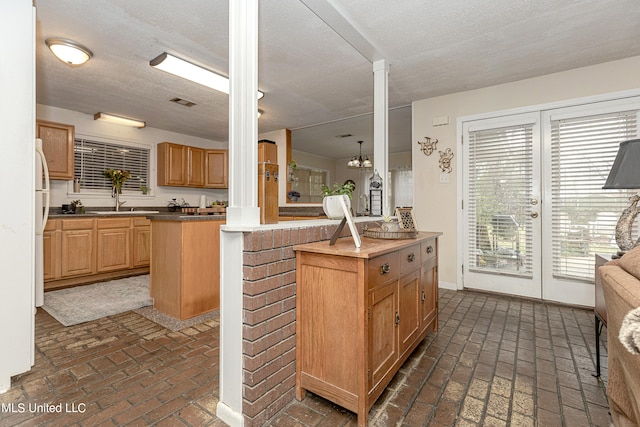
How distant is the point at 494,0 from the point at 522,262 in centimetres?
267

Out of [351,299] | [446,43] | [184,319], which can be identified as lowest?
[184,319]

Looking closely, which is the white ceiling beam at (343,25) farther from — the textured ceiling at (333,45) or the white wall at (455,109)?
the white wall at (455,109)

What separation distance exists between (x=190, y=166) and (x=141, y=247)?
1821mm

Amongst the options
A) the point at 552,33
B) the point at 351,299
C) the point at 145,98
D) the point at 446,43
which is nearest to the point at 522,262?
the point at 552,33

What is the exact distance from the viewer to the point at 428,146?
3.98 metres

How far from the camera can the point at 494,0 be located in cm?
208

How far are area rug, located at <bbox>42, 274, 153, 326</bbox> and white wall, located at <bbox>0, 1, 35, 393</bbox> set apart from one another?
1.01 metres

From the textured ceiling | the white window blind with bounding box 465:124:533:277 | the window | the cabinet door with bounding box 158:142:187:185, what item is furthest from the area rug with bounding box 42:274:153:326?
the white window blind with bounding box 465:124:533:277

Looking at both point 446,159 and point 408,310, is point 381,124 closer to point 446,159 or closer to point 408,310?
point 446,159

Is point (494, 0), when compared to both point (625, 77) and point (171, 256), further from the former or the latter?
point (171, 256)

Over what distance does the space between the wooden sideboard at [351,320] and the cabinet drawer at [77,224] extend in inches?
150

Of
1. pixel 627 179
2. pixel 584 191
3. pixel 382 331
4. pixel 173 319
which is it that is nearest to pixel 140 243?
pixel 173 319

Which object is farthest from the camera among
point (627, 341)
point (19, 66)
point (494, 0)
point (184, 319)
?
point (184, 319)

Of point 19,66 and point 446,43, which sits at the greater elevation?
point 446,43
